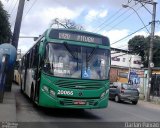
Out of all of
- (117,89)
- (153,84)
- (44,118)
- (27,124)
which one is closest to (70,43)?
(44,118)

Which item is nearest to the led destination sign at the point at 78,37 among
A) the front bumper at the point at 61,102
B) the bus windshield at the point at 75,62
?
the bus windshield at the point at 75,62

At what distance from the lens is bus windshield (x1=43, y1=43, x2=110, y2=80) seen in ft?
48.5

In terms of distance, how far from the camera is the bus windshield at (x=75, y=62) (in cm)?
1479

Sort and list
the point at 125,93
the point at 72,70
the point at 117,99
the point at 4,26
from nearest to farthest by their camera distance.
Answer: the point at 72,70 → the point at 4,26 → the point at 125,93 → the point at 117,99

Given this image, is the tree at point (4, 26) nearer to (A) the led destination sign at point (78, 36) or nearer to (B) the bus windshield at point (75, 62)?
(A) the led destination sign at point (78, 36)

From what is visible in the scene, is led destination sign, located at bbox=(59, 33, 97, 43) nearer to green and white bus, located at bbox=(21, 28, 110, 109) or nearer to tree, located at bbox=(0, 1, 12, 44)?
green and white bus, located at bbox=(21, 28, 110, 109)

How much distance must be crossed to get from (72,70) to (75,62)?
337 millimetres

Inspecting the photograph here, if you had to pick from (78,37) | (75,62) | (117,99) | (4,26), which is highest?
(4,26)

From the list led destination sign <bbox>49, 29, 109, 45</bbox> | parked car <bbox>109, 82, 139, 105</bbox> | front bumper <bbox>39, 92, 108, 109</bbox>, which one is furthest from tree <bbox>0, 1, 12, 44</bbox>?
front bumper <bbox>39, 92, 108, 109</bbox>

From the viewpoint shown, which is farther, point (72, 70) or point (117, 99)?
point (117, 99)

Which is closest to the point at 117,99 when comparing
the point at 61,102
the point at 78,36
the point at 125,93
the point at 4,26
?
the point at 125,93

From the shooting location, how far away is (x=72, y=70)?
1491 cm

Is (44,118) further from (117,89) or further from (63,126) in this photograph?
(117,89)

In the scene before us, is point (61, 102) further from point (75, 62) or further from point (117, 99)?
point (117, 99)
